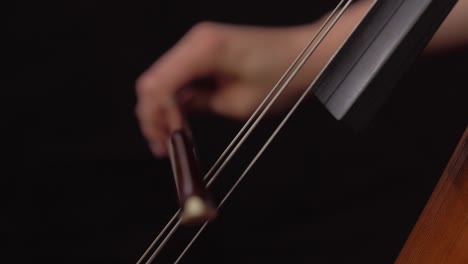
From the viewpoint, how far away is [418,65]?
2.21ft

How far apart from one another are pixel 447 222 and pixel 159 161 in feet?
1.17

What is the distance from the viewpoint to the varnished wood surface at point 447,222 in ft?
1.05

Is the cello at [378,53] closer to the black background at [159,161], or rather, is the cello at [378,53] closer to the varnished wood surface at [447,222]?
the varnished wood surface at [447,222]

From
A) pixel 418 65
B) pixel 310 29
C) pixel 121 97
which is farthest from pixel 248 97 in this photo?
pixel 418 65

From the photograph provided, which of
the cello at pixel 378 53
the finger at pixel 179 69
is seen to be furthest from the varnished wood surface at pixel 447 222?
the finger at pixel 179 69

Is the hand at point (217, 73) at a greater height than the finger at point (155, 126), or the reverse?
the hand at point (217, 73)

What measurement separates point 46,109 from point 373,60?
0.38m

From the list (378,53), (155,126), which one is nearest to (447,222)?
(378,53)

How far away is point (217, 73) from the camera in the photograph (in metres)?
0.43

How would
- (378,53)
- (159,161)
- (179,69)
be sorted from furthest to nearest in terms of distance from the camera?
(159,161) < (179,69) < (378,53)

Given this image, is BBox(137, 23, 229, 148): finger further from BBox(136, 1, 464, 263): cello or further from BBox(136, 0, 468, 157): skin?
BBox(136, 1, 464, 263): cello

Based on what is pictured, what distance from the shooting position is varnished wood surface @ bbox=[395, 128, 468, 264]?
0.32m

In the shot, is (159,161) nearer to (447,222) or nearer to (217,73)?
(217,73)

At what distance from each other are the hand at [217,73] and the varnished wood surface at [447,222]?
0.51ft
